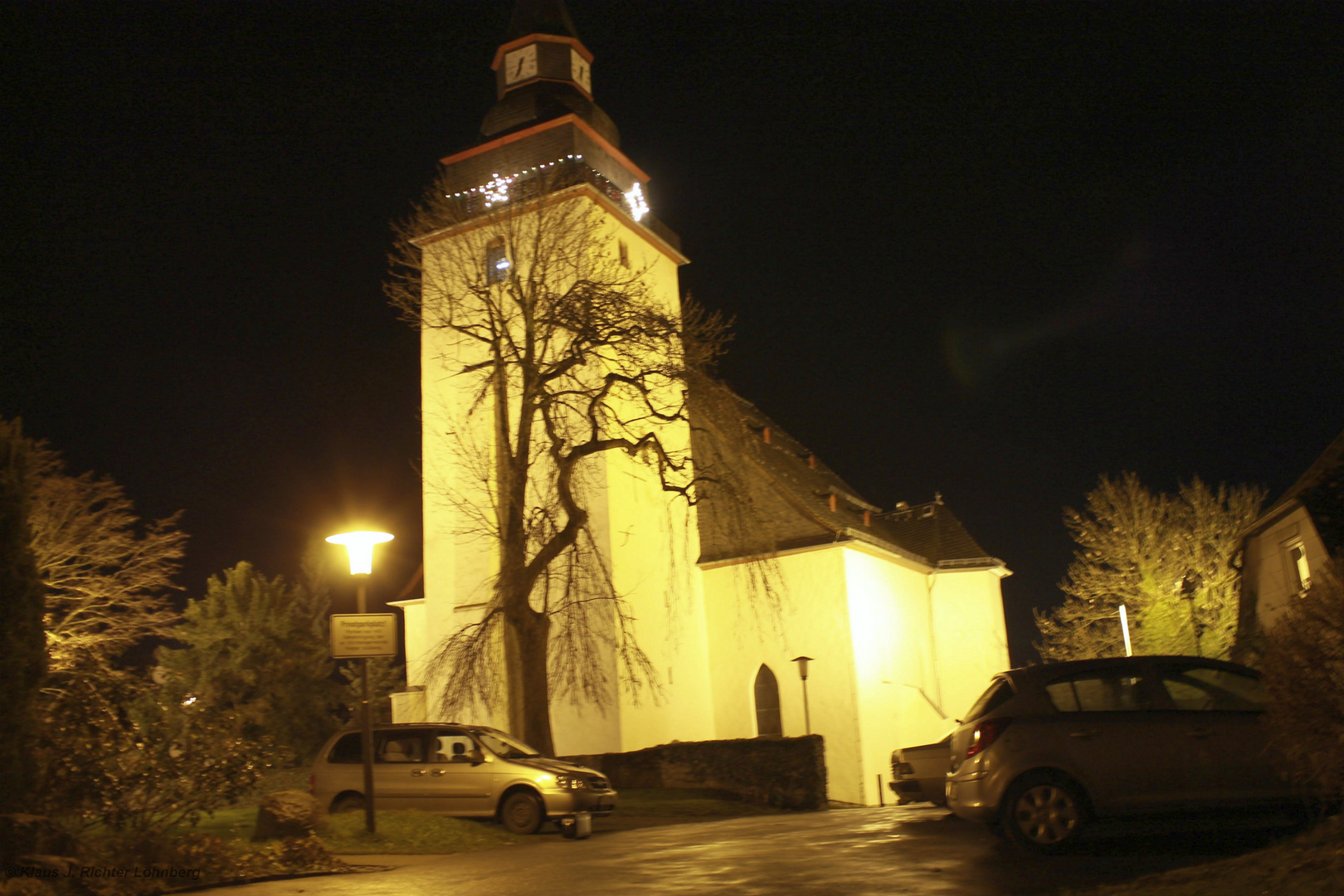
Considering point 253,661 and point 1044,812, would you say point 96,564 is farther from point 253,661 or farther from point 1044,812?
point 1044,812

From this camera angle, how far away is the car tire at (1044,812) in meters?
9.10

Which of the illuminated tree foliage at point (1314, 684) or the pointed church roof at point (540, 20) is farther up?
the pointed church roof at point (540, 20)

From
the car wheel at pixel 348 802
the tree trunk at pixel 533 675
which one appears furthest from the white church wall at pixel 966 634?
the car wheel at pixel 348 802

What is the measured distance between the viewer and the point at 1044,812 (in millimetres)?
9164

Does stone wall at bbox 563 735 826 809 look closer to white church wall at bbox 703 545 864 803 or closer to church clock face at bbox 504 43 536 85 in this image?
white church wall at bbox 703 545 864 803

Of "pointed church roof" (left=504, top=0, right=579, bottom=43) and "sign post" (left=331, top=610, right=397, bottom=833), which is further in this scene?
"pointed church roof" (left=504, top=0, right=579, bottom=43)

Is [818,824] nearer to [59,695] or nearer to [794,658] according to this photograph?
[59,695]

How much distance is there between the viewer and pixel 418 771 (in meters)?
15.7

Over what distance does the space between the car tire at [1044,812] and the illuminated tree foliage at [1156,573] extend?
28.4 m

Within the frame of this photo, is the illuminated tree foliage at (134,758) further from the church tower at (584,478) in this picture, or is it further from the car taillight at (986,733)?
the church tower at (584,478)

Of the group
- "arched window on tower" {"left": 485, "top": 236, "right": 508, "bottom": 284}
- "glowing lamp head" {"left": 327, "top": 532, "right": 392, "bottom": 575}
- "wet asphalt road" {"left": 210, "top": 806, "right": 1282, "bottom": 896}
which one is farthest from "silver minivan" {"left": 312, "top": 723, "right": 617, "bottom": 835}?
"arched window on tower" {"left": 485, "top": 236, "right": 508, "bottom": 284}

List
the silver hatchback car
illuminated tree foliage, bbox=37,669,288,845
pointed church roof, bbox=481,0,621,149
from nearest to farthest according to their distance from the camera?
the silver hatchback car < illuminated tree foliage, bbox=37,669,288,845 < pointed church roof, bbox=481,0,621,149

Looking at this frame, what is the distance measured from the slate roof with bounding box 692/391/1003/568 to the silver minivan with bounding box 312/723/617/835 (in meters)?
7.16

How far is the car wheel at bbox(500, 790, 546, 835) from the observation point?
595 inches
